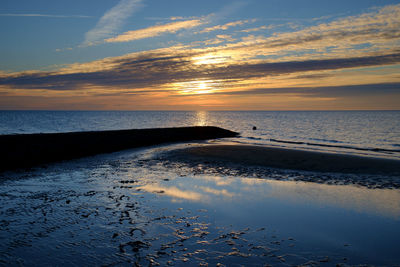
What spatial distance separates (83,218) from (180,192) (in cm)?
422

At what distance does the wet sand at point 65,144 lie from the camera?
58.1 feet

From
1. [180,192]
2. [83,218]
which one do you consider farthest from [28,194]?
[180,192]

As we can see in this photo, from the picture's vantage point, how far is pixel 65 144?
2197cm

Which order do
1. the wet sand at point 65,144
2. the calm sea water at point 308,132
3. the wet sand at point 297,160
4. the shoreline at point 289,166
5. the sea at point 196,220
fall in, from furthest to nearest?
the calm sea water at point 308,132, the wet sand at point 65,144, the wet sand at point 297,160, the shoreline at point 289,166, the sea at point 196,220

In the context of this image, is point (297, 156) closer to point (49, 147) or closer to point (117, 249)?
point (117, 249)

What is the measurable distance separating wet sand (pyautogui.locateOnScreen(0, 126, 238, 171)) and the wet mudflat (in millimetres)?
4965

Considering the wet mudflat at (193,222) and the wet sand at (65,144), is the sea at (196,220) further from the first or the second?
the wet sand at (65,144)

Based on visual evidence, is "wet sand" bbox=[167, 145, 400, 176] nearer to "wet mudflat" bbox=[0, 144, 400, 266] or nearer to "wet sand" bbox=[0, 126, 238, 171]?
"wet mudflat" bbox=[0, 144, 400, 266]

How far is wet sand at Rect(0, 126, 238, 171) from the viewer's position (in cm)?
1771

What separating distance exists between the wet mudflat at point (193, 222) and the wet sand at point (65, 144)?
496cm

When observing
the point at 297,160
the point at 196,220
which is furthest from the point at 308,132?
the point at 196,220

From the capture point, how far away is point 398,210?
368 inches

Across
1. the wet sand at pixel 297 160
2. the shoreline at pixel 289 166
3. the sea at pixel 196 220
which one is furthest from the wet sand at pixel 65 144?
the wet sand at pixel 297 160

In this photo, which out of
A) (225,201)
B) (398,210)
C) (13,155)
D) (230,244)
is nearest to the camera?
(230,244)
